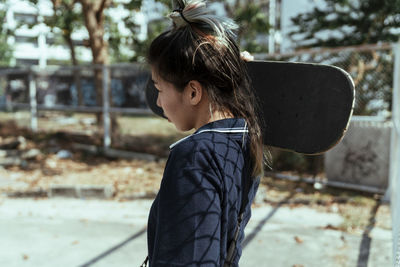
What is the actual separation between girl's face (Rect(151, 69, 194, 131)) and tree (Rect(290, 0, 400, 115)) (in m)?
5.55

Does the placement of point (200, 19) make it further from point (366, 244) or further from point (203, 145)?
point (366, 244)

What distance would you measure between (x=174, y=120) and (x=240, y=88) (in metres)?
0.23

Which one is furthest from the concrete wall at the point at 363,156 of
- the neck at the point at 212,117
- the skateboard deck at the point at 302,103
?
the neck at the point at 212,117

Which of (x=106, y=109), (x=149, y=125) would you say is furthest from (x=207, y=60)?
(x=149, y=125)

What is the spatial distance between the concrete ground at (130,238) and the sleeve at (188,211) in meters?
2.84

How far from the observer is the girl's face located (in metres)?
1.19

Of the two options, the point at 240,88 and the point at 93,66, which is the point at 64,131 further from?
the point at 240,88

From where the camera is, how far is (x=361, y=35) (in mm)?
8305

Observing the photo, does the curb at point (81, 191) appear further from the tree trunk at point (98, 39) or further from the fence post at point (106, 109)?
the tree trunk at point (98, 39)

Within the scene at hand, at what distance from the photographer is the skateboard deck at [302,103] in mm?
1145

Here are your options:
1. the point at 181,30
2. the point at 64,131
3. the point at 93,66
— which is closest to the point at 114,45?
the point at 93,66

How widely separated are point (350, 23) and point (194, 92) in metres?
8.37

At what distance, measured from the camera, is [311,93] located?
1240 mm

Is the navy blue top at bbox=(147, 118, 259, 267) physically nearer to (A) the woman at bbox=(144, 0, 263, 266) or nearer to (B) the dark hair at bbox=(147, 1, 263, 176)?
(A) the woman at bbox=(144, 0, 263, 266)
